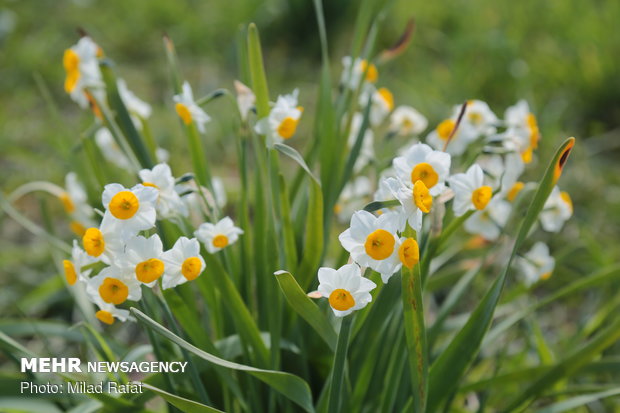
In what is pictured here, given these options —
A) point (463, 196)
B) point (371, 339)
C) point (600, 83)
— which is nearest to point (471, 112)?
point (463, 196)

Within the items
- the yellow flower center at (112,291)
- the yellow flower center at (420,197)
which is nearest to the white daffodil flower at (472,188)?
the yellow flower center at (420,197)

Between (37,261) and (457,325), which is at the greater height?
(37,261)

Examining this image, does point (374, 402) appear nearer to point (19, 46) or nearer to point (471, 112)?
point (471, 112)

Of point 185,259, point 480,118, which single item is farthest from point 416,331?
point 480,118

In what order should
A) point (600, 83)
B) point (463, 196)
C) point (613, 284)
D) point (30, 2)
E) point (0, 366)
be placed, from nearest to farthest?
point (463, 196) < point (0, 366) < point (613, 284) < point (600, 83) < point (30, 2)

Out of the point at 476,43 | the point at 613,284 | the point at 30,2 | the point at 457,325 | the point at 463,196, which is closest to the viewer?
the point at 463,196

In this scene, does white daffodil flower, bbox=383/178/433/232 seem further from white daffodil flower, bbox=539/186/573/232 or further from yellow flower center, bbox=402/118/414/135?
yellow flower center, bbox=402/118/414/135

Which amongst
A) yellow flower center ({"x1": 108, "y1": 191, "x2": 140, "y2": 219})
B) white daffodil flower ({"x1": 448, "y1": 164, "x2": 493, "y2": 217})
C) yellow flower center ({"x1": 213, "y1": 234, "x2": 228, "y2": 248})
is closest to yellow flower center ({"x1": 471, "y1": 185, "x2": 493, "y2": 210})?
white daffodil flower ({"x1": 448, "y1": 164, "x2": 493, "y2": 217})

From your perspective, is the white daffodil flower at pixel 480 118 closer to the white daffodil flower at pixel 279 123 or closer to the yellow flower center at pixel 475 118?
the yellow flower center at pixel 475 118
